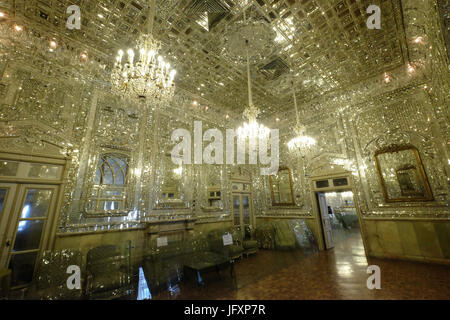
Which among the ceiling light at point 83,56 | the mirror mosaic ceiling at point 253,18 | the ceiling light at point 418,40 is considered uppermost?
the mirror mosaic ceiling at point 253,18

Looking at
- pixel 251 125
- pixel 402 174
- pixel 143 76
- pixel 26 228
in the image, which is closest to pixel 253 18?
pixel 251 125

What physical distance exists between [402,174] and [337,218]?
647 cm

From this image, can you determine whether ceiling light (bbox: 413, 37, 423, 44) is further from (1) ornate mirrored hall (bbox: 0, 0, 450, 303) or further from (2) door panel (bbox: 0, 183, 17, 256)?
(2) door panel (bbox: 0, 183, 17, 256)

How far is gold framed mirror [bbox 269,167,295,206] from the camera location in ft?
24.8

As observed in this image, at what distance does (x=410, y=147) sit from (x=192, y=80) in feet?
21.3

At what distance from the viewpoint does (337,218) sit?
10938 mm

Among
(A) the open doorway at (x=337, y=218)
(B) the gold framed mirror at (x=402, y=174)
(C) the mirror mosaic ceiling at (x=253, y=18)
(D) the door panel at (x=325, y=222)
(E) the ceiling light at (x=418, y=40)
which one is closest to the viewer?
(C) the mirror mosaic ceiling at (x=253, y=18)

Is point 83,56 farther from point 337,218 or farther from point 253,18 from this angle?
point 337,218

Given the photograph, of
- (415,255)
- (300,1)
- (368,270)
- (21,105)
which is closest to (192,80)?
(300,1)

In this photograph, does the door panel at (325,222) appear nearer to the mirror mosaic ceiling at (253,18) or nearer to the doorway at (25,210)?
the mirror mosaic ceiling at (253,18)

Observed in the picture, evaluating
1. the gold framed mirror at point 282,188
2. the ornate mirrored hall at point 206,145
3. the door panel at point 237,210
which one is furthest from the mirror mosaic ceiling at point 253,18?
the door panel at point 237,210

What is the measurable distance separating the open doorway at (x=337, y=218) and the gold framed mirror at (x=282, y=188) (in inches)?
39.8

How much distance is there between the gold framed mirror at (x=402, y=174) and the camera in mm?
5062

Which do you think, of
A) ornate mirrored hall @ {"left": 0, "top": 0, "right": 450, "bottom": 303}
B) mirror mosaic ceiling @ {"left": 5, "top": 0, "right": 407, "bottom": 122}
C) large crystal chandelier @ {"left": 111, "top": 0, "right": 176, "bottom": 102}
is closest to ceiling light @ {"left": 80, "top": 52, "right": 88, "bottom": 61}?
ornate mirrored hall @ {"left": 0, "top": 0, "right": 450, "bottom": 303}
